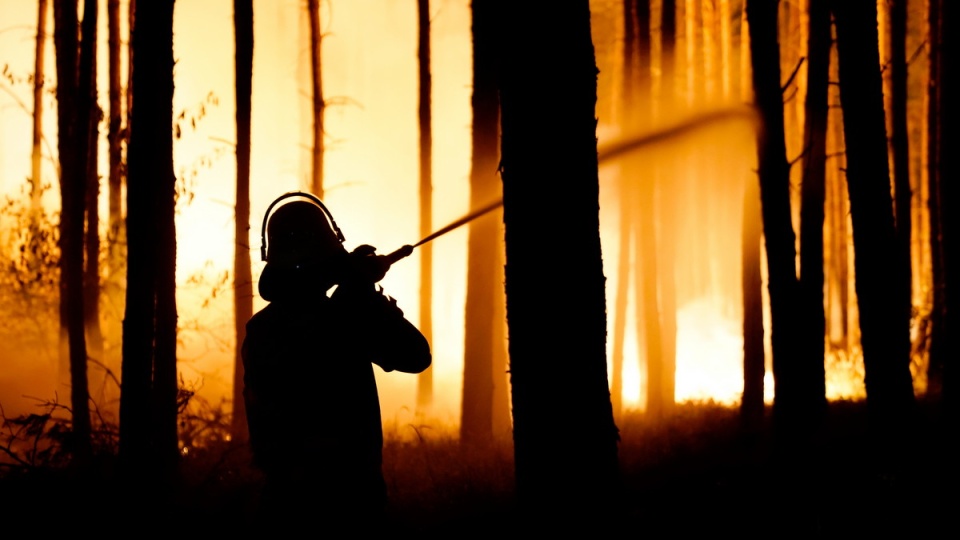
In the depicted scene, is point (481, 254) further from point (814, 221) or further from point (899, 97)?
point (899, 97)

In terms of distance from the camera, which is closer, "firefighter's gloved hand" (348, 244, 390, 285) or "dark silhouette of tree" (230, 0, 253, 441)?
"firefighter's gloved hand" (348, 244, 390, 285)

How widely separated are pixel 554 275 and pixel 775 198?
616 cm

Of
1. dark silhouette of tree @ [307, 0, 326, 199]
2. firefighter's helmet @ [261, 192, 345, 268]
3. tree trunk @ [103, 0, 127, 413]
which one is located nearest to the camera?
firefighter's helmet @ [261, 192, 345, 268]

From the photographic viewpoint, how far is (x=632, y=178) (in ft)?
39.5

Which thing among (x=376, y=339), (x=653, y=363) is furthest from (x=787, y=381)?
(x=376, y=339)

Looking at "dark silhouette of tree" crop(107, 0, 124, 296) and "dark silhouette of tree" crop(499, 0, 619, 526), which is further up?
"dark silhouette of tree" crop(107, 0, 124, 296)

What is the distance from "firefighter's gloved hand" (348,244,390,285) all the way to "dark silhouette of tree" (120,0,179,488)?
150 inches

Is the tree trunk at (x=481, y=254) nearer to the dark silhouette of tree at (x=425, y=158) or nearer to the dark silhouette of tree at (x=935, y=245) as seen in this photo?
the dark silhouette of tree at (x=425, y=158)

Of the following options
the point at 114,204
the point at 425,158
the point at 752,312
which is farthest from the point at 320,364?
the point at 114,204

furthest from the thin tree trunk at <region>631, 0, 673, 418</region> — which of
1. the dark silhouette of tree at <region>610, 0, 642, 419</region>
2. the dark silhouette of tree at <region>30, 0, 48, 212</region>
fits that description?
the dark silhouette of tree at <region>30, 0, 48, 212</region>

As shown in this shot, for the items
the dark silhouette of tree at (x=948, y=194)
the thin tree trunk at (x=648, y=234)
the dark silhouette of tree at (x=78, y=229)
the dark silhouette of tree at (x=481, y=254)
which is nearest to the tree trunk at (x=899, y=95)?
the dark silhouette of tree at (x=948, y=194)

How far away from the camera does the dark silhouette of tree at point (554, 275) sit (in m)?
2.90

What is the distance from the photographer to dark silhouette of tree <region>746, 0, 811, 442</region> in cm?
810

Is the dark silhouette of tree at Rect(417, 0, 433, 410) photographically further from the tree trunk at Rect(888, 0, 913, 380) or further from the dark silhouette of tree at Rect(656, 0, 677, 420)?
the tree trunk at Rect(888, 0, 913, 380)
